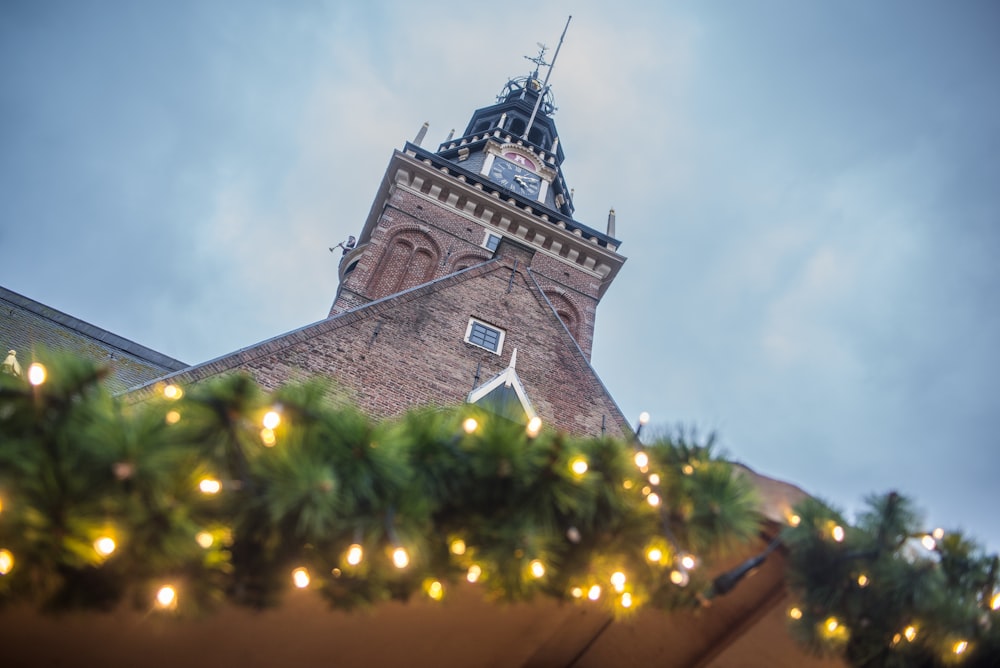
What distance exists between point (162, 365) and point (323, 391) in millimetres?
13902

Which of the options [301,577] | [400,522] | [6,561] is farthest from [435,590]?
[6,561]

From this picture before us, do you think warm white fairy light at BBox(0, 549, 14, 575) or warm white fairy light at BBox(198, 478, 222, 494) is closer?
warm white fairy light at BBox(0, 549, 14, 575)

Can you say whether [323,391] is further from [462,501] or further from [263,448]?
[462,501]

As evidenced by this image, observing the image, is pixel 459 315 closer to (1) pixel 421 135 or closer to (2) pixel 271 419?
(2) pixel 271 419

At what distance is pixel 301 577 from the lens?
2324mm

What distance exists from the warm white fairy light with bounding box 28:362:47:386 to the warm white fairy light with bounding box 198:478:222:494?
59 centimetres

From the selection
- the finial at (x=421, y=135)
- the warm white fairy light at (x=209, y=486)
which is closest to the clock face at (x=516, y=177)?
the finial at (x=421, y=135)

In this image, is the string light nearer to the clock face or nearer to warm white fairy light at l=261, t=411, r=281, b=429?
warm white fairy light at l=261, t=411, r=281, b=429

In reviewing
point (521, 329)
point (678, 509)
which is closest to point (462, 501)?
point (678, 509)

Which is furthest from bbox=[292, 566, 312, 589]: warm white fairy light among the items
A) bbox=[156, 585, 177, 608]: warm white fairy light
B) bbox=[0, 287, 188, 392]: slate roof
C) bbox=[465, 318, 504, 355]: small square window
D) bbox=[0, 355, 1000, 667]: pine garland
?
bbox=[0, 287, 188, 392]: slate roof

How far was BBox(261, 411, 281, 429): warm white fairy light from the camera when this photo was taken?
223 centimetres

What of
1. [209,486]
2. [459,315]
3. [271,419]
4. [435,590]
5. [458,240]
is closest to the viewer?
[209,486]

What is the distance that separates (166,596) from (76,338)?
1429 cm

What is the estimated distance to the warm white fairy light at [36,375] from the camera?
192 centimetres
